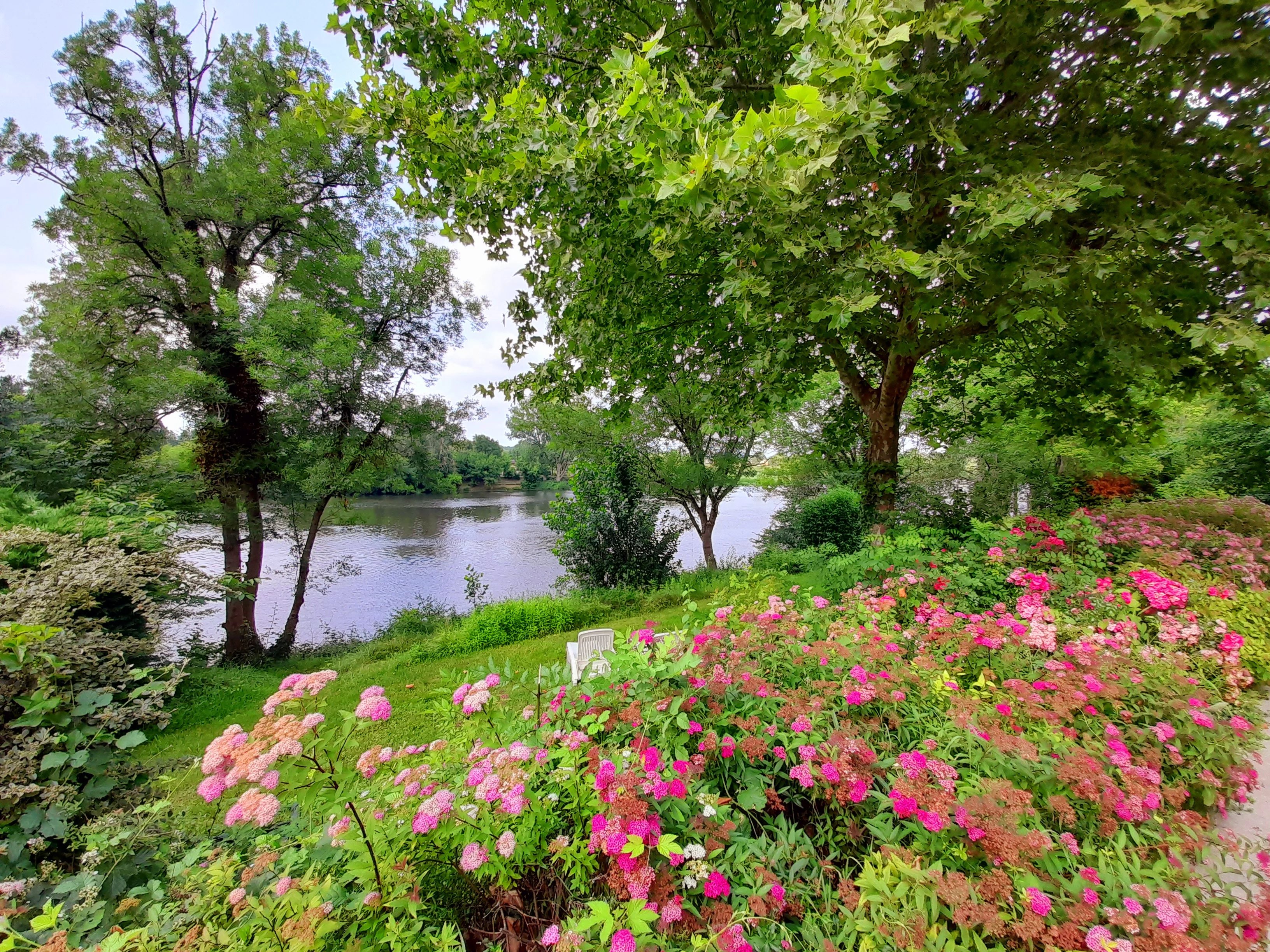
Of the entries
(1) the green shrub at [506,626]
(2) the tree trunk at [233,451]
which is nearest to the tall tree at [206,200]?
(2) the tree trunk at [233,451]

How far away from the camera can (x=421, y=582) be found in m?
12.9

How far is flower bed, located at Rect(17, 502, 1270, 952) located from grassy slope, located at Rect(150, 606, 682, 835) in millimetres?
2118

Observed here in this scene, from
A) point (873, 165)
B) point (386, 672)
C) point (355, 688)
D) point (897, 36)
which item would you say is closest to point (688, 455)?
point (386, 672)

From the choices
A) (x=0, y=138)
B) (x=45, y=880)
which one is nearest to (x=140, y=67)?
(x=0, y=138)

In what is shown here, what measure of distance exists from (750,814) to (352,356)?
8.50 meters

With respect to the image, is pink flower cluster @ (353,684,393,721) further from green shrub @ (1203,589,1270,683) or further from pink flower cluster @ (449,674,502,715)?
green shrub @ (1203,589,1270,683)

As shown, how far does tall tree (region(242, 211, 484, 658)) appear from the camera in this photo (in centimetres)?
696

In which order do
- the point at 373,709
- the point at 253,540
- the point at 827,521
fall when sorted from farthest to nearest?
the point at 827,521 < the point at 253,540 < the point at 373,709

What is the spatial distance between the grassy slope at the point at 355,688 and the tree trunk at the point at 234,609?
73cm

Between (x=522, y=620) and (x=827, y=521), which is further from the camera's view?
(x=827, y=521)

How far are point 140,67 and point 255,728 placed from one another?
1172 centimetres

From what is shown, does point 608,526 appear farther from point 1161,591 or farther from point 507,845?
point 507,845

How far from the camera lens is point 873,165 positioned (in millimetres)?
2701

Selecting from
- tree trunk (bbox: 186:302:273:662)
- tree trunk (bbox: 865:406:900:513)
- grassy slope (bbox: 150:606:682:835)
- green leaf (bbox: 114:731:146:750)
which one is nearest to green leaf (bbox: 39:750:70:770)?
green leaf (bbox: 114:731:146:750)
